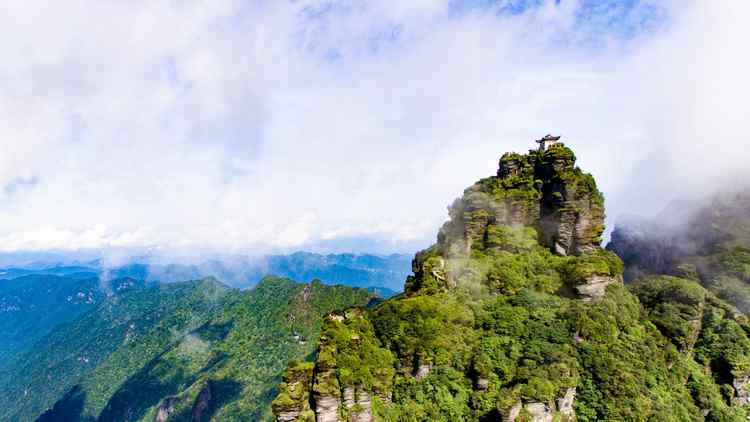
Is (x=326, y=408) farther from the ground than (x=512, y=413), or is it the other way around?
(x=326, y=408)

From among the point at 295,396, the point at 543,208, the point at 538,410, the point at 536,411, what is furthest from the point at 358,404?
the point at 543,208

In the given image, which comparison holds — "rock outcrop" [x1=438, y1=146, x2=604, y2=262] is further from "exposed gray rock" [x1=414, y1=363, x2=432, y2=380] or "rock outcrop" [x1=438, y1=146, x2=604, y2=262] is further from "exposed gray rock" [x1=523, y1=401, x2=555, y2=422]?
"exposed gray rock" [x1=523, y1=401, x2=555, y2=422]

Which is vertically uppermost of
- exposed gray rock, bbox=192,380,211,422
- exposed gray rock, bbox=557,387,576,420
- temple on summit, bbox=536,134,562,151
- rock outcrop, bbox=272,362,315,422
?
temple on summit, bbox=536,134,562,151

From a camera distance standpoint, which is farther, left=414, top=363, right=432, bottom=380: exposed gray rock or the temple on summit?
the temple on summit

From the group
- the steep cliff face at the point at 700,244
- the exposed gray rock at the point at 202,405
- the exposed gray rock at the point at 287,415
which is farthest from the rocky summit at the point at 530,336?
the exposed gray rock at the point at 202,405

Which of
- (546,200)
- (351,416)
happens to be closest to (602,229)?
(546,200)

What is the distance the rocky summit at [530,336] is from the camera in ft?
145

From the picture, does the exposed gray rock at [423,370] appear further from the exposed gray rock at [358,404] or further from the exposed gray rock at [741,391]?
the exposed gray rock at [741,391]

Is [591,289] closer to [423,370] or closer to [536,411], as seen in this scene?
[536,411]

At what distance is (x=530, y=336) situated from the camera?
48938 millimetres

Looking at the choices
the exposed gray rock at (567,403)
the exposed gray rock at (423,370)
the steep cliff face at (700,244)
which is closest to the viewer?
the exposed gray rock at (567,403)

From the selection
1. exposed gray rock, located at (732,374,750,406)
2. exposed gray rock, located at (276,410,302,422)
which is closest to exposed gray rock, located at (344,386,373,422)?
exposed gray rock, located at (276,410,302,422)

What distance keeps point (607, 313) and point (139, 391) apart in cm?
18370

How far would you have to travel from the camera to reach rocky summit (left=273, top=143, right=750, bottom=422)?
145 ft
